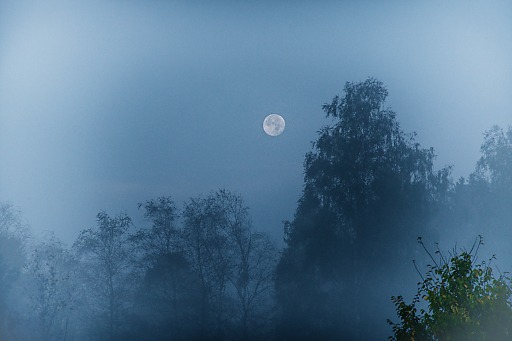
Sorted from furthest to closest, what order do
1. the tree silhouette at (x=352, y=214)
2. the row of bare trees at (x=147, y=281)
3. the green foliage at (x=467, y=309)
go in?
the tree silhouette at (x=352, y=214)
the row of bare trees at (x=147, y=281)
the green foliage at (x=467, y=309)

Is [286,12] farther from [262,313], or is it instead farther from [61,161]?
[262,313]

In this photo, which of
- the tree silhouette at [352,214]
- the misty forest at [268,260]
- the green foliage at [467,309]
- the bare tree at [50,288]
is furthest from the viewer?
the tree silhouette at [352,214]

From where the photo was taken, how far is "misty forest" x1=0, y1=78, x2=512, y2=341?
13.5 m

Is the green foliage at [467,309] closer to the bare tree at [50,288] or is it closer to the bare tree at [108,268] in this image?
the bare tree at [108,268]

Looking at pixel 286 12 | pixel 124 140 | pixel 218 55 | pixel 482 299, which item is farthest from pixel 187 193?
pixel 286 12

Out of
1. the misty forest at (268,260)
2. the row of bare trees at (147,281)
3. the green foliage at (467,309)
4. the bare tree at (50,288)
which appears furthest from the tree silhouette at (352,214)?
the bare tree at (50,288)

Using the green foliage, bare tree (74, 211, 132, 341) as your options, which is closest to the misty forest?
bare tree (74, 211, 132, 341)

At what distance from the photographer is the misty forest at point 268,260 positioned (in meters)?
13.5

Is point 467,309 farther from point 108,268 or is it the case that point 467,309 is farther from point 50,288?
point 50,288

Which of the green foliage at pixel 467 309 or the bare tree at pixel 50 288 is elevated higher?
the bare tree at pixel 50 288

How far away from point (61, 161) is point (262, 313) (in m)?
15.5

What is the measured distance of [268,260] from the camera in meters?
14.8

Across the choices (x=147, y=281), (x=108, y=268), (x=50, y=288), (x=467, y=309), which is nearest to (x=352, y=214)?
(x=467, y=309)

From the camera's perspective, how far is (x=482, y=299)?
15.9 ft
